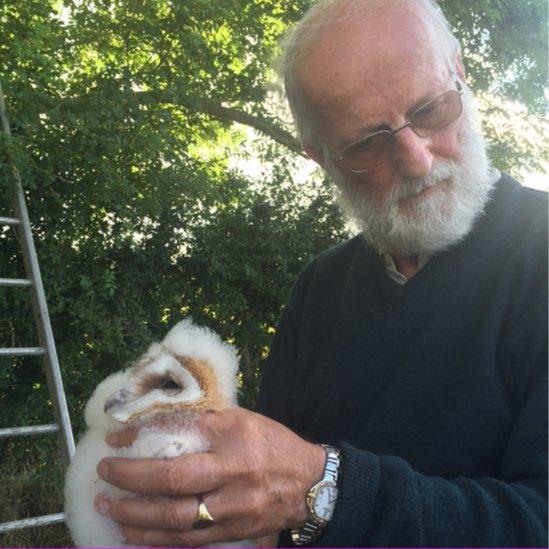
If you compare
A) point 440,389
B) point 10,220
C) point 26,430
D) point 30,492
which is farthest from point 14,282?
point 440,389

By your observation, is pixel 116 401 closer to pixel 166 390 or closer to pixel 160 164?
pixel 166 390

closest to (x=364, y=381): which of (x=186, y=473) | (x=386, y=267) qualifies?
(x=386, y=267)

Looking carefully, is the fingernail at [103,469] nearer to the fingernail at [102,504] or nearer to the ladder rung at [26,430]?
the fingernail at [102,504]

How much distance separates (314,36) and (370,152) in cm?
35

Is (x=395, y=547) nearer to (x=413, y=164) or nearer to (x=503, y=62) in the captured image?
(x=413, y=164)

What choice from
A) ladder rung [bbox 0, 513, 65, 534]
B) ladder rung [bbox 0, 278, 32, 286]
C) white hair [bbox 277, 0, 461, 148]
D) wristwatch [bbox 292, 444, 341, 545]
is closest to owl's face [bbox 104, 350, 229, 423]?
wristwatch [bbox 292, 444, 341, 545]

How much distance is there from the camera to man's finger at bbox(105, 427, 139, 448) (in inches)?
47.8

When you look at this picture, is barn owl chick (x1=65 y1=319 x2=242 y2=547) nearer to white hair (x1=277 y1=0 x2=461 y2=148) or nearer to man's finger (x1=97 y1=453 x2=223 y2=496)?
man's finger (x1=97 y1=453 x2=223 y2=496)

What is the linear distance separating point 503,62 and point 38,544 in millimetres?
5129

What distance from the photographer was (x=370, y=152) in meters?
1.70

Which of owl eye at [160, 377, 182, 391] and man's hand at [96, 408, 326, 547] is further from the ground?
owl eye at [160, 377, 182, 391]

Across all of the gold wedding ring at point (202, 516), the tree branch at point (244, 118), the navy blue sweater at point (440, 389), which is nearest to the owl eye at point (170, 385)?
the gold wedding ring at point (202, 516)

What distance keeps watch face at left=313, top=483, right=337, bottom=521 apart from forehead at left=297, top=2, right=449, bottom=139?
2.92 feet

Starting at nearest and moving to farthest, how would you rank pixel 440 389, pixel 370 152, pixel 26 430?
pixel 440 389 → pixel 370 152 → pixel 26 430
